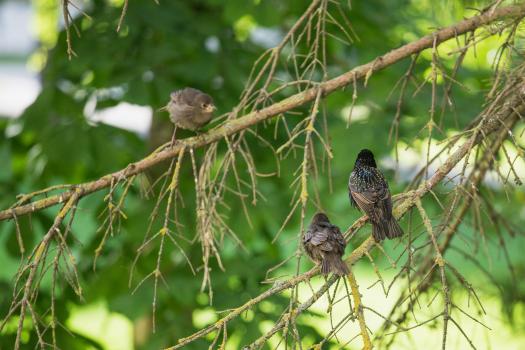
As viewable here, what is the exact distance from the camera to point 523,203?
22.5 feet

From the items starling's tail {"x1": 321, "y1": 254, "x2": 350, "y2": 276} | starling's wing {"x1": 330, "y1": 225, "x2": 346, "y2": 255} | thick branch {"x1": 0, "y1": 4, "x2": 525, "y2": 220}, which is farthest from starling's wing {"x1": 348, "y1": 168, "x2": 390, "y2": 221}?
thick branch {"x1": 0, "y1": 4, "x2": 525, "y2": 220}

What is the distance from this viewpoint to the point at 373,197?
3.40 meters

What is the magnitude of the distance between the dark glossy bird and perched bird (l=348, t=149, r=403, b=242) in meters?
0.91

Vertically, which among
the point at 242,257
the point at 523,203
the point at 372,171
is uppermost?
the point at 523,203


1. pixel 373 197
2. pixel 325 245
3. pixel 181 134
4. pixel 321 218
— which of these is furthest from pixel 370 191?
pixel 181 134

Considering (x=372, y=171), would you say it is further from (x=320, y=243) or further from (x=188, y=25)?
(x=188, y=25)

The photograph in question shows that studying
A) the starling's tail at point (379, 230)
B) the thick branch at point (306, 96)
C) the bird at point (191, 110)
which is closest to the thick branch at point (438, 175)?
the starling's tail at point (379, 230)

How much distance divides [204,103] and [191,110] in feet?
0.36

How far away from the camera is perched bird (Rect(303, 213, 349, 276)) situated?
9.51 ft

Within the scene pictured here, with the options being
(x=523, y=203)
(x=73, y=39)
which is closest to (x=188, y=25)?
(x=73, y=39)

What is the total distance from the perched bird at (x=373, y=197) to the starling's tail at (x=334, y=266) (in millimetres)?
163

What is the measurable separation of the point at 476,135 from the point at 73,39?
3080mm

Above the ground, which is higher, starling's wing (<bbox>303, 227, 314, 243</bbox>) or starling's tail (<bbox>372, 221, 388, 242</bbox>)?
starling's wing (<bbox>303, 227, 314, 243</bbox>)

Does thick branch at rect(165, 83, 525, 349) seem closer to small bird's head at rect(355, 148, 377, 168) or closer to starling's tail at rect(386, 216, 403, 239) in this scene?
starling's tail at rect(386, 216, 403, 239)
